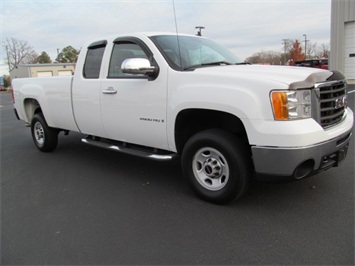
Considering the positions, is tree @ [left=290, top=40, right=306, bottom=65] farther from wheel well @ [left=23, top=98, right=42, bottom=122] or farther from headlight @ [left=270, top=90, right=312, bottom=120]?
headlight @ [left=270, top=90, right=312, bottom=120]

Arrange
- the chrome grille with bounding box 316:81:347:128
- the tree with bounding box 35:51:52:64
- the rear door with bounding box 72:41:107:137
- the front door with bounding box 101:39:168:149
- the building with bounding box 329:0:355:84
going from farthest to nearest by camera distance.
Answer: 1. the tree with bounding box 35:51:52:64
2. the building with bounding box 329:0:355:84
3. the rear door with bounding box 72:41:107:137
4. the front door with bounding box 101:39:168:149
5. the chrome grille with bounding box 316:81:347:128

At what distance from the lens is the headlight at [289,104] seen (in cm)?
315

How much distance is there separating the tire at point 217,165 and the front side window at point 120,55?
145cm

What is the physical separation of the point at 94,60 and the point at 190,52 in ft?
5.43

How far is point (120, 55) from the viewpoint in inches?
190

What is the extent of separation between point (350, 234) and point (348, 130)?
1.27 meters

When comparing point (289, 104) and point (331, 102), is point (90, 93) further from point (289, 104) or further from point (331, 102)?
point (331, 102)

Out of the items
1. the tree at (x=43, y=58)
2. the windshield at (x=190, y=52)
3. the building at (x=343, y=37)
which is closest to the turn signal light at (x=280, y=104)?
the windshield at (x=190, y=52)

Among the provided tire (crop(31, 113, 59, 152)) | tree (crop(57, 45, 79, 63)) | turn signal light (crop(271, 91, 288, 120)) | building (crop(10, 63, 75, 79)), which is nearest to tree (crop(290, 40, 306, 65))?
building (crop(10, 63, 75, 79))

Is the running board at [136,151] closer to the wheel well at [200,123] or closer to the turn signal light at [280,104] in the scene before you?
the wheel well at [200,123]

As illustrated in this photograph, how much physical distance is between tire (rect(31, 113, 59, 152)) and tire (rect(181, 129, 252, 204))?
11.8ft

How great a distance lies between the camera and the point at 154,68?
4070 millimetres

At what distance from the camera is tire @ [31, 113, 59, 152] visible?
6523mm

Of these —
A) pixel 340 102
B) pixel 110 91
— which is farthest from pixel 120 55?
pixel 340 102
